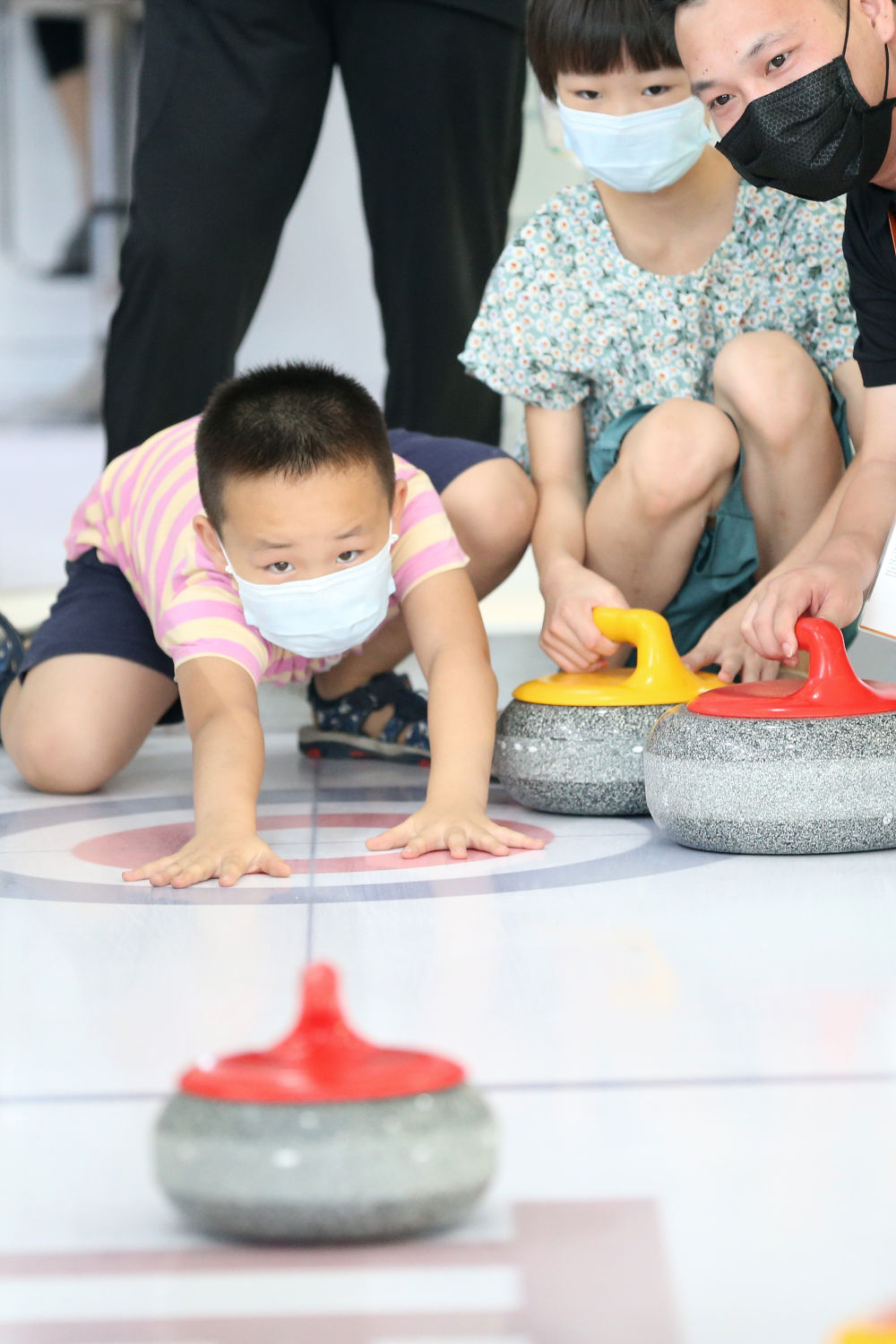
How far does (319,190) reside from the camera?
4.53 metres

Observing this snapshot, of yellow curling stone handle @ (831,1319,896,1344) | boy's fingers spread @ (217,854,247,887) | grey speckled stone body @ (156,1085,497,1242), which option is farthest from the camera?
boy's fingers spread @ (217,854,247,887)

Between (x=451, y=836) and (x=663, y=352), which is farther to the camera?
(x=663, y=352)

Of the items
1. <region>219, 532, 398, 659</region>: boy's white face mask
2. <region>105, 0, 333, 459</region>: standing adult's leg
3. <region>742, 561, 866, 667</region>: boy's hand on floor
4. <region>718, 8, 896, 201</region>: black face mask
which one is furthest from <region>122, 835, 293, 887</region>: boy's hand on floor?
<region>105, 0, 333, 459</region>: standing adult's leg

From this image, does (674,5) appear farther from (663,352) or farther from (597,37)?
(663,352)

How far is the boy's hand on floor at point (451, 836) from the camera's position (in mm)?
1242

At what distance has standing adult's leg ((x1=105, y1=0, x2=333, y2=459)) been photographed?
5.88 ft

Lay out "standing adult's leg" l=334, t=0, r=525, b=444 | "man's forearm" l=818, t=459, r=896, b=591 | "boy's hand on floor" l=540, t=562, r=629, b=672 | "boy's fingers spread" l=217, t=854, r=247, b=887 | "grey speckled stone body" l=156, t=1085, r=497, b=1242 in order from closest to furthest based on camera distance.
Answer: "grey speckled stone body" l=156, t=1085, r=497, b=1242 < "boy's fingers spread" l=217, t=854, r=247, b=887 < "man's forearm" l=818, t=459, r=896, b=591 < "boy's hand on floor" l=540, t=562, r=629, b=672 < "standing adult's leg" l=334, t=0, r=525, b=444

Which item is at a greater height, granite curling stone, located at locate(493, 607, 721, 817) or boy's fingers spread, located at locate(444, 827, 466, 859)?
granite curling stone, located at locate(493, 607, 721, 817)

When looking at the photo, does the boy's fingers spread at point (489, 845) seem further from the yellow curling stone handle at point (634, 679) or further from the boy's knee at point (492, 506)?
the boy's knee at point (492, 506)

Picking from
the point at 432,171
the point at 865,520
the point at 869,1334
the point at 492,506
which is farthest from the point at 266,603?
the point at 869,1334

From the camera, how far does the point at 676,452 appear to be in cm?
161

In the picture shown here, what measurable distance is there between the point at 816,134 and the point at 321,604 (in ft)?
1.96

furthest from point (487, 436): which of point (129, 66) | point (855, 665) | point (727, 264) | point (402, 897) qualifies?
point (129, 66)

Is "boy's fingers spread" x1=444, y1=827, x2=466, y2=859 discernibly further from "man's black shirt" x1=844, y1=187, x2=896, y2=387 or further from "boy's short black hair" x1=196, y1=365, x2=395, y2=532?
"man's black shirt" x1=844, y1=187, x2=896, y2=387
